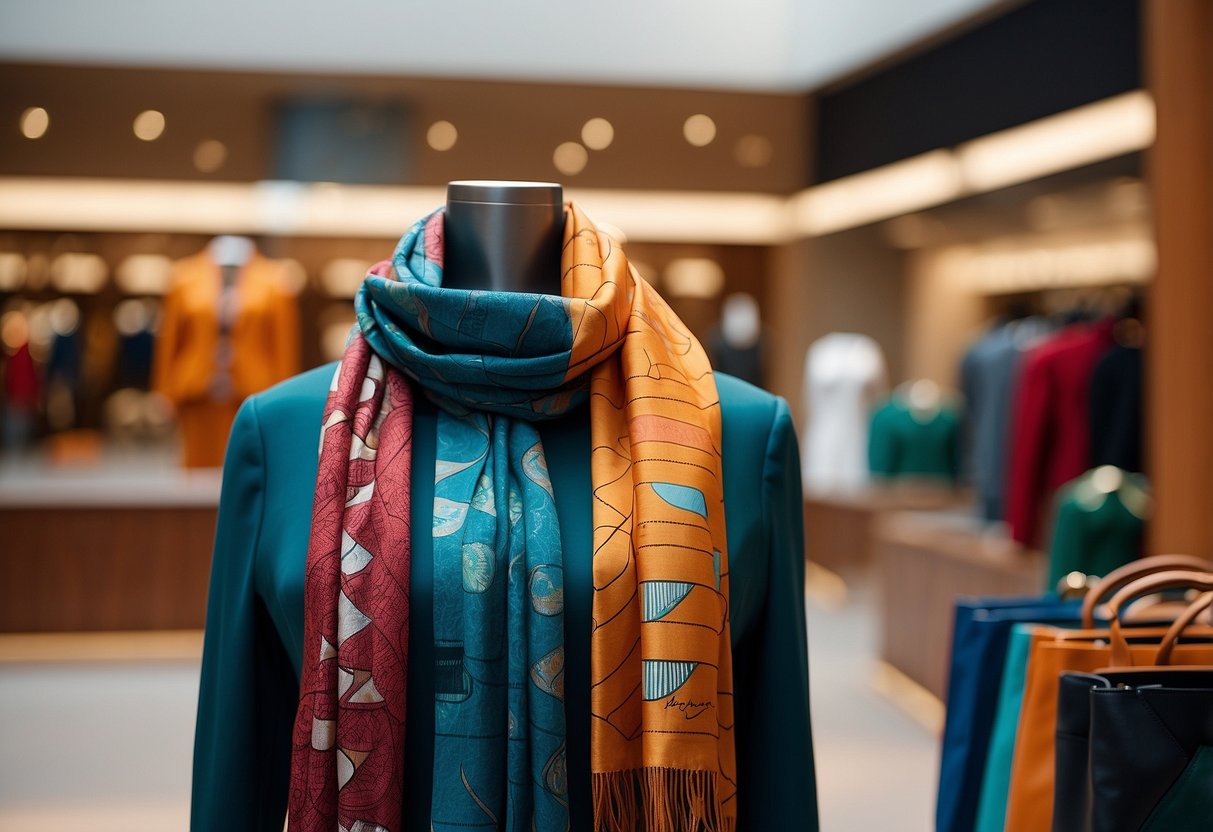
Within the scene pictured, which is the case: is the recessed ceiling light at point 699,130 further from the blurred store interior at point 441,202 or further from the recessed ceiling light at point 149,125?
the recessed ceiling light at point 149,125

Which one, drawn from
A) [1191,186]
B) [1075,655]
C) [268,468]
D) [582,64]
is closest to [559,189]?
[268,468]

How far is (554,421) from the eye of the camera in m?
1.32

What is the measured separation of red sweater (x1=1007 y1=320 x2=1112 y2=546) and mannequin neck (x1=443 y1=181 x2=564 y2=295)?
306cm

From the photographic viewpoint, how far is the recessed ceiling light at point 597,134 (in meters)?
4.48

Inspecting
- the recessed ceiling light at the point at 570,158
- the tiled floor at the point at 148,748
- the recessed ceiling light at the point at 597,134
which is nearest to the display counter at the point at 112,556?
the tiled floor at the point at 148,748

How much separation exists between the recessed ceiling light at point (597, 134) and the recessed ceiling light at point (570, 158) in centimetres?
4

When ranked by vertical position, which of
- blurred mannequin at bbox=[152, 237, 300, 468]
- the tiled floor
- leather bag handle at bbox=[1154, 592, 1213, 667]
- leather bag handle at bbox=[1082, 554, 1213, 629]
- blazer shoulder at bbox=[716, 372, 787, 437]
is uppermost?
blurred mannequin at bbox=[152, 237, 300, 468]

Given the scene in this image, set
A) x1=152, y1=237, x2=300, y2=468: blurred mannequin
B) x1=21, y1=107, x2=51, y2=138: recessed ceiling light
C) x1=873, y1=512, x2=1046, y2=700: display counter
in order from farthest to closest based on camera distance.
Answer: x1=152, y1=237, x2=300, y2=468: blurred mannequin, x1=21, y1=107, x2=51, y2=138: recessed ceiling light, x1=873, y1=512, x2=1046, y2=700: display counter

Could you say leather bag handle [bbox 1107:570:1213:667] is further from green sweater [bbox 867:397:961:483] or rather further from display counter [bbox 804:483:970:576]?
green sweater [bbox 867:397:961:483]

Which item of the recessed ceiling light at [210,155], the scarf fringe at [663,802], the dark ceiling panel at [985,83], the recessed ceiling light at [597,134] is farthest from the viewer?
the recessed ceiling light at [210,155]

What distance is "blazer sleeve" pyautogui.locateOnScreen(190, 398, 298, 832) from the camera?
4.07 feet

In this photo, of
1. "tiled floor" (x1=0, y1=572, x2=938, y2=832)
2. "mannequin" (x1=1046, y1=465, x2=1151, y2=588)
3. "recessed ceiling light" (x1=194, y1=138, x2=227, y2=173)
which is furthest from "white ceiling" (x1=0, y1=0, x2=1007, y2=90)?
"tiled floor" (x1=0, y1=572, x2=938, y2=832)

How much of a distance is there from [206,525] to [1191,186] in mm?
3730

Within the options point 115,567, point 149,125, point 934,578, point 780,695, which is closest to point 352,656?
point 780,695
